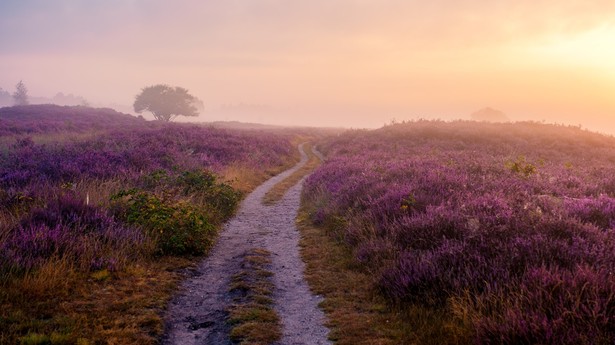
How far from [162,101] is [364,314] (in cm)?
8766

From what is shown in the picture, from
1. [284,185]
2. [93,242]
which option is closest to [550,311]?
[93,242]

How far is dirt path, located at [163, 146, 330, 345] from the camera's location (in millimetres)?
6020

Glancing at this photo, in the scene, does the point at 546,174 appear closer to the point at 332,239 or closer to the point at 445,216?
the point at 445,216

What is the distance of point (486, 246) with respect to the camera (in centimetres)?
712

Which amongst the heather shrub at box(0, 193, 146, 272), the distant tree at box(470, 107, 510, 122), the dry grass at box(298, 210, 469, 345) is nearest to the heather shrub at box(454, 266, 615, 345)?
the dry grass at box(298, 210, 469, 345)

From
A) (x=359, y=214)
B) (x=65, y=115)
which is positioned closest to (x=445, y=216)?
(x=359, y=214)

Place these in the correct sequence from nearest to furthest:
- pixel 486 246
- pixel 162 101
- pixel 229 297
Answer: pixel 486 246
pixel 229 297
pixel 162 101

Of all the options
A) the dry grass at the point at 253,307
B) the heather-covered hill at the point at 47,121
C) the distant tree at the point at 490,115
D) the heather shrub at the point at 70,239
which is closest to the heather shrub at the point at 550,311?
the dry grass at the point at 253,307

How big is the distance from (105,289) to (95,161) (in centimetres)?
1094

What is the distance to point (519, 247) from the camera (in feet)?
22.2

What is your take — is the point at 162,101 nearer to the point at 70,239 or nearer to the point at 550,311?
the point at 70,239

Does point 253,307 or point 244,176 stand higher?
point 244,176

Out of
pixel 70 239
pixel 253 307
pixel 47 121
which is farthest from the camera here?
pixel 47 121

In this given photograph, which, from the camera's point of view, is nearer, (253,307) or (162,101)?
(253,307)
